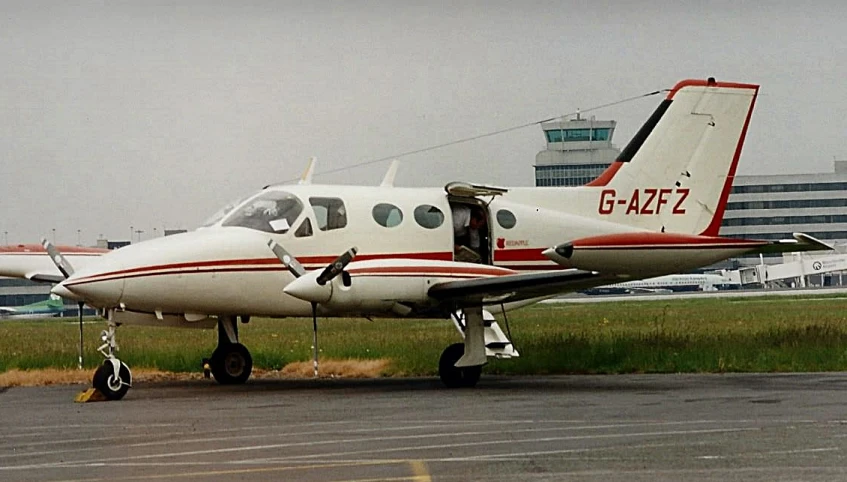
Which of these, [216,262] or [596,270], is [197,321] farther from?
[596,270]

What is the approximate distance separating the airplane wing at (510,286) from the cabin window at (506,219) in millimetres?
2089

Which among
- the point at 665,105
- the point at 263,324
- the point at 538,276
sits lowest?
the point at 263,324

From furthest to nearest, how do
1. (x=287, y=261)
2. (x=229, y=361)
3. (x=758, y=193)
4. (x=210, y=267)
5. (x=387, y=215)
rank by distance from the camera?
(x=758, y=193)
(x=229, y=361)
(x=387, y=215)
(x=287, y=261)
(x=210, y=267)

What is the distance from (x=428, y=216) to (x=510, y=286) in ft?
9.09

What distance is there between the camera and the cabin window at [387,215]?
21375 millimetres

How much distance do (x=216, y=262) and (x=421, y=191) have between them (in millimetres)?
4092

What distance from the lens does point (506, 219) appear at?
22.7 meters

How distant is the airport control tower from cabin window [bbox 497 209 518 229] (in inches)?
5612

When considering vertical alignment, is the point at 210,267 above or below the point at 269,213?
below

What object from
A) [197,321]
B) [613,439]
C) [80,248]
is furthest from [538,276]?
[80,248]

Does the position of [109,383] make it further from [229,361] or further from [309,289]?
[229,361]

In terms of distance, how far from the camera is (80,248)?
2352cm

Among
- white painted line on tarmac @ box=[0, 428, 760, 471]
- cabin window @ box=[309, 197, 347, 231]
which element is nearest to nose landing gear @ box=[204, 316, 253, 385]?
cabin window @ box=[309, 197, 347, 231]

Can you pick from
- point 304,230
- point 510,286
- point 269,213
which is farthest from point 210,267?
point 510,286
